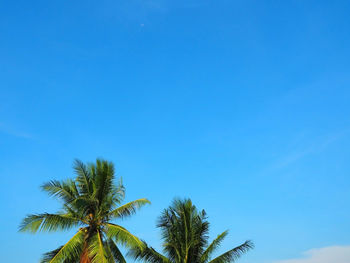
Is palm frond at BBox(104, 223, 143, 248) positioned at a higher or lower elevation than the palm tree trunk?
higher

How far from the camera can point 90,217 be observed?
24578 mm

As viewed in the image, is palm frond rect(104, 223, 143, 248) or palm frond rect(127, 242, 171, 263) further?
palm frond rect(127, 242, 171, 263)

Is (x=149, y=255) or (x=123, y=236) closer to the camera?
(x=123, y=236)

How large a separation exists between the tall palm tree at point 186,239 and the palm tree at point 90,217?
4.15 m

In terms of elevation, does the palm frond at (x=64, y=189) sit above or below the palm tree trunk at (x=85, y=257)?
above

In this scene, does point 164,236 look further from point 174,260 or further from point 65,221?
point 65,221

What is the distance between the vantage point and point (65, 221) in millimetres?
23859

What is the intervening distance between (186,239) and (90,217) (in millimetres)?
7550

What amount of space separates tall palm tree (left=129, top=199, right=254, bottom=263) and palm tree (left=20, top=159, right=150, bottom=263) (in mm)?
4148

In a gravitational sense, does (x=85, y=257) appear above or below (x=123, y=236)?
below

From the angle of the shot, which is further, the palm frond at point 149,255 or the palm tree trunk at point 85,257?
the palm frond at point 149,255

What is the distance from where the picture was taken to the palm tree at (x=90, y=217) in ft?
75.4

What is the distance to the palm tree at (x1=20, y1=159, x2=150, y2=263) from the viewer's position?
2298cm

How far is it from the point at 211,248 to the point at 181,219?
2.89 metres
